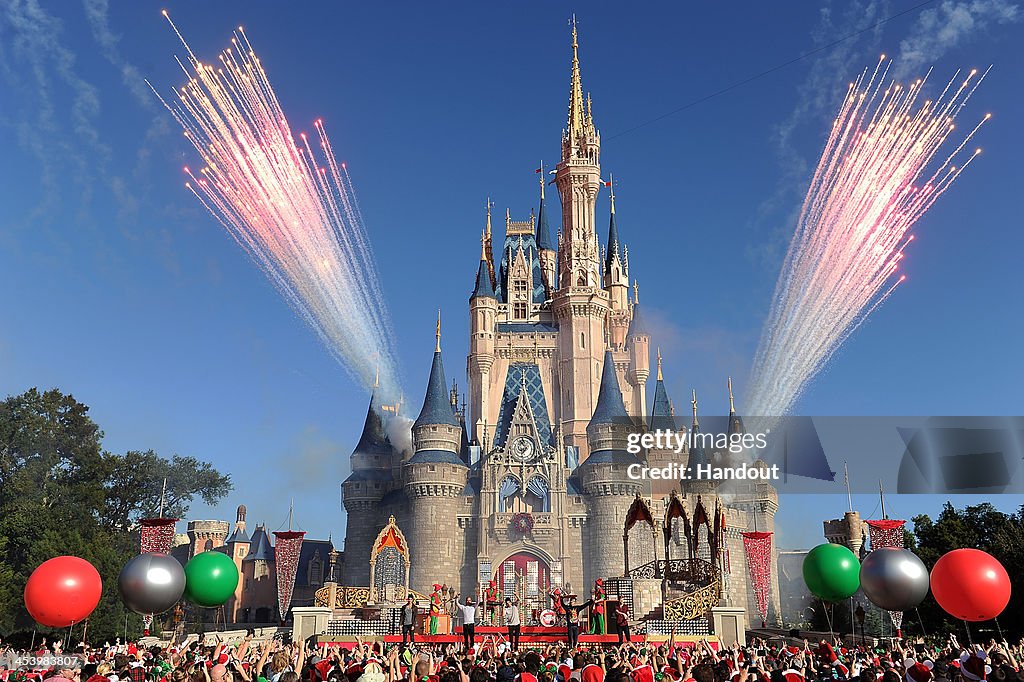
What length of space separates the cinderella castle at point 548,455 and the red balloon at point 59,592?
83.1 ft

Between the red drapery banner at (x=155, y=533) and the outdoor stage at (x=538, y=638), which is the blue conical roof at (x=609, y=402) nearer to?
the outdoor stage at (x=538, y=638)

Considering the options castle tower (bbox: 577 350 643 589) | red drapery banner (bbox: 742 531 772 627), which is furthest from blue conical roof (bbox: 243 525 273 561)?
red drapery banner (bbox: 742 531 772 627)

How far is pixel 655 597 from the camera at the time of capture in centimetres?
3478

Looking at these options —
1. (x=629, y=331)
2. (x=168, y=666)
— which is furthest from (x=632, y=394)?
(x=168, y=666)

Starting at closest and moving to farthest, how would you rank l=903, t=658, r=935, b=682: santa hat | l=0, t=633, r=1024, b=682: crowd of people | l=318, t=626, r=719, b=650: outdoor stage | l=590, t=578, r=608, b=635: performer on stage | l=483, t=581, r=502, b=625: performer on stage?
l=0, t=633, r=1024, b=682: crowd of people < l=903, t=658, r=935, b=682: santa hat < l=318, t=626, r=719, b=650: outdoor stage < l=590, t=578, r=608, b=635: performer on stage < l=483, t=581, r=502, b=625: performer on stage

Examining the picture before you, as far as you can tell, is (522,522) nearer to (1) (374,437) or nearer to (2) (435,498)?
(2) (435,498)

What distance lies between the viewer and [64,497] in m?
48.0

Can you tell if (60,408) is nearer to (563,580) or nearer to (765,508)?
(563,580)

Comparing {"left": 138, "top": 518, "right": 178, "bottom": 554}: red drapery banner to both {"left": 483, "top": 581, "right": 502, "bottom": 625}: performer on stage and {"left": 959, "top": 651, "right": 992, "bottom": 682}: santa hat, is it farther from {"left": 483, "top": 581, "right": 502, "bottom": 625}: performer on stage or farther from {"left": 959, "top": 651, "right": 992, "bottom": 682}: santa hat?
{"left": 959, "top": 651, "right": 992, "bottom": 682}: santa hat

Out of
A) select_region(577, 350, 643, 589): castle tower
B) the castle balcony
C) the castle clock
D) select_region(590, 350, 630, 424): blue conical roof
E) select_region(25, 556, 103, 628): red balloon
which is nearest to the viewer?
select_region(25, 556, 103, 628): red balloon

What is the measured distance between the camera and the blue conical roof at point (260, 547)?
228 ft

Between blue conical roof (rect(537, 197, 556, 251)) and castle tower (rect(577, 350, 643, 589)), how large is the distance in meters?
20.5

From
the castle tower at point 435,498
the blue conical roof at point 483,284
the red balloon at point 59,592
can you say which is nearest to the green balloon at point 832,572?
the red balloon at point 59,592

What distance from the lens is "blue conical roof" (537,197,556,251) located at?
7356cm
